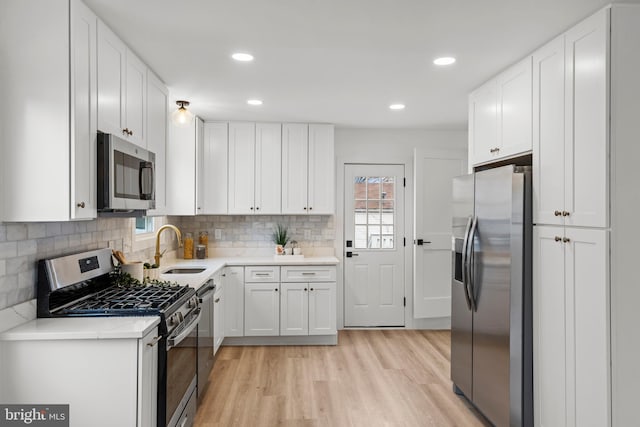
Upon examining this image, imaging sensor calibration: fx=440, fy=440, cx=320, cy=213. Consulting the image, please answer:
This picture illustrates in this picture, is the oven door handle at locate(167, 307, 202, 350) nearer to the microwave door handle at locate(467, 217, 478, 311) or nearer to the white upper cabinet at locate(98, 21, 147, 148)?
the white upper cabinet at locate(98, 21, 147, 148)

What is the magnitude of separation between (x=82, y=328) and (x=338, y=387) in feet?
7.25

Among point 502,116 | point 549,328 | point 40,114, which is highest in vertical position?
point 502,116

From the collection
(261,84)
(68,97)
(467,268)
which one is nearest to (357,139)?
(261,84)

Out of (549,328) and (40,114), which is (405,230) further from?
(40,114)

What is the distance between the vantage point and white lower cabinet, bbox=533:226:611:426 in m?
2.06

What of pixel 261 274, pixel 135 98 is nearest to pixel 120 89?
pixel 135 98

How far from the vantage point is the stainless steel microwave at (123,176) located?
2.20m

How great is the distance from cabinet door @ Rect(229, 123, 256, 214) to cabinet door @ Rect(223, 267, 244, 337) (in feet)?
2.26

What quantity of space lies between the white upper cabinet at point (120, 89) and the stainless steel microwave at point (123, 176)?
9 centimetres

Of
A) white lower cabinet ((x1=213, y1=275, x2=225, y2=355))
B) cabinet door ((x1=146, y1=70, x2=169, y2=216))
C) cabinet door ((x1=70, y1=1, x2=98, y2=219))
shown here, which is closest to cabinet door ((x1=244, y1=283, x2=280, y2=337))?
white lower cabinet ((x1=213, y1=275, x2=225, y2=355))

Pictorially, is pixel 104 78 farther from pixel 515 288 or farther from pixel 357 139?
pixel 357 139

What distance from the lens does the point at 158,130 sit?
3.25 metres

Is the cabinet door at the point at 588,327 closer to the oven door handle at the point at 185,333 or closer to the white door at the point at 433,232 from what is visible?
the oven door handle at the point at 185,333

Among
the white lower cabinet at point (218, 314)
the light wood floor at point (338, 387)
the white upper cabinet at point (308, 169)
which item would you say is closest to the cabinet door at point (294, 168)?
the white upper cabinet at point (308, 169)
